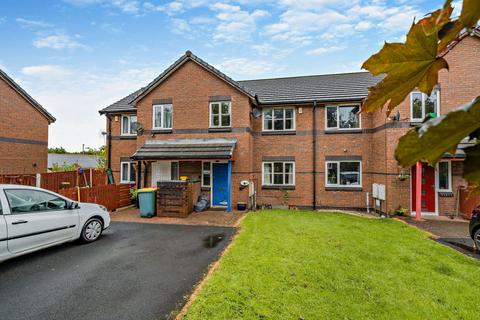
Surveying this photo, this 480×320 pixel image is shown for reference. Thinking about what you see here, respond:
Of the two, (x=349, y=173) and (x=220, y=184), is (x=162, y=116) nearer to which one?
(x=220, y=184)

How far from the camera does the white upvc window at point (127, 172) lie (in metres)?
15.3

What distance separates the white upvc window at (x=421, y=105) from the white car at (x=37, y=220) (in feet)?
45.9

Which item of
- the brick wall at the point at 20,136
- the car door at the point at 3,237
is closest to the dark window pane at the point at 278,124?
the car door at the point at 3,237

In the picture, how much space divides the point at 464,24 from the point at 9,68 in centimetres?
2332

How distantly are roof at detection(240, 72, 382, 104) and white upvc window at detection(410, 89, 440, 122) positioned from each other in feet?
7.25

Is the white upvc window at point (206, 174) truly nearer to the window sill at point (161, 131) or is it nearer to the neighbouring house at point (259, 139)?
the neighbouring house at point (259, 139)

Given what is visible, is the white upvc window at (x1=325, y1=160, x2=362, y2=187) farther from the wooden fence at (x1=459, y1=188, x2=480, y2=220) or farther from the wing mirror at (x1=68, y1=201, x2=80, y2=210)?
the wing mirror at (x1=68, y1=201, x2=80, y2=210)

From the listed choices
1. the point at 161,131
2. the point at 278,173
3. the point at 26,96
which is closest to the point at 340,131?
the point at 278,173

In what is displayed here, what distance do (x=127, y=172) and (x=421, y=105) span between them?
17.0 meters

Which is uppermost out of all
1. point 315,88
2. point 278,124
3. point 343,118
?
point 315,88

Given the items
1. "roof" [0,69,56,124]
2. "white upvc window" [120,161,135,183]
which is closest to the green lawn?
"white upvc window" [120,161,135,183]

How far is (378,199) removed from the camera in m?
11.8

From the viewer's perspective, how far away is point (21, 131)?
15.6m

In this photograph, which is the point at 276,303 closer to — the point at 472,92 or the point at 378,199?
the point at 378,199
